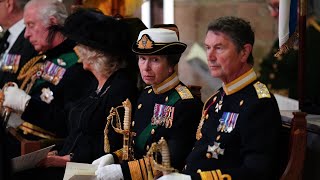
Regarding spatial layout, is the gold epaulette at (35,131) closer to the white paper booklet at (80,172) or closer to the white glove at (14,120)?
the white glove at (14,120)

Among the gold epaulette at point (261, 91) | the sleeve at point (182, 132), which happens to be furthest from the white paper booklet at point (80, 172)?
the gold epaulette at point (261, 91)

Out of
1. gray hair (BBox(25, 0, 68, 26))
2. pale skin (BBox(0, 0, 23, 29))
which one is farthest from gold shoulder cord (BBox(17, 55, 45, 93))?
pale skin (BBox(0, 0, 23, 29))

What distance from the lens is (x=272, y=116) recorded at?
11.2ft

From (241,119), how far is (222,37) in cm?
37

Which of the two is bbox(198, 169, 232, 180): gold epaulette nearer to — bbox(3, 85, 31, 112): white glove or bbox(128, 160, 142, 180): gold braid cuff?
bbox(128, 160, 142, 180): gold braid cuff

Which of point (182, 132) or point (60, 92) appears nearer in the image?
point (182, 132)

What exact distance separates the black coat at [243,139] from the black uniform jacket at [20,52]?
92.3 inches

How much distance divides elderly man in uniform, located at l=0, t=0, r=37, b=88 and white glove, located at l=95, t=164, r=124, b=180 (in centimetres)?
198

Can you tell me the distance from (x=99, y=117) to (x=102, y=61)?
1.02ft

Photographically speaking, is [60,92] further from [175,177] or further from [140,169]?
[175,177]

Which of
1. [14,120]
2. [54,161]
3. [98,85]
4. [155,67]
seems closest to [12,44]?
[14,120]

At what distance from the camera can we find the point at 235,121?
3488 mm

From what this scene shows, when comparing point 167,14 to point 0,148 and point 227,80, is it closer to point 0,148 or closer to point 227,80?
point 227,80

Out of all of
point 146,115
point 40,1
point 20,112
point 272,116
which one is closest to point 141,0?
point 40,1
